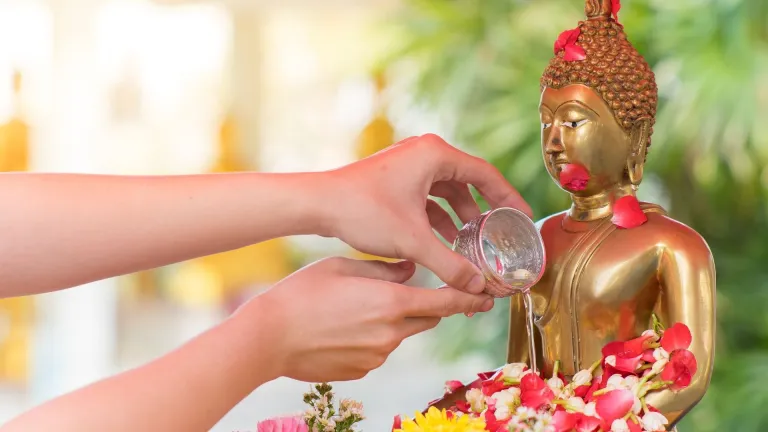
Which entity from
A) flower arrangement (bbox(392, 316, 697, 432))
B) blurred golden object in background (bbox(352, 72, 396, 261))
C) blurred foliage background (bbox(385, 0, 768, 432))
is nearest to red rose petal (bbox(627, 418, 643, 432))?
flower arrangement (bbox(392, 316, 697, 432))

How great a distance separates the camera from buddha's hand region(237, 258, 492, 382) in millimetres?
677

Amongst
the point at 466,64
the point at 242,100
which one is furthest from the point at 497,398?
the point at 242,100

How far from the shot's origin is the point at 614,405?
0.74 m

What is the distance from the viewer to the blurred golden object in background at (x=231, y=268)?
11.6ft

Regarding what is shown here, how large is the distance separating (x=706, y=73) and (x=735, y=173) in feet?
0.67

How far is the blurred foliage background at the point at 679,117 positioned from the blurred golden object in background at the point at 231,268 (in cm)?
164

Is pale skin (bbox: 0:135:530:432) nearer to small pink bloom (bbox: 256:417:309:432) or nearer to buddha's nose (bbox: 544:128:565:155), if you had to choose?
small pink bloom (bbox: 256:417:309:432)

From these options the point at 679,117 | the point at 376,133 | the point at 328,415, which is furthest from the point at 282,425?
the point at 376,133

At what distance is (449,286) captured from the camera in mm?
758

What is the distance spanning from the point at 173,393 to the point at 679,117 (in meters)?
1.31

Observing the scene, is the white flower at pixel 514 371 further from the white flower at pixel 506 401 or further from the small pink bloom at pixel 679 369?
the small pink bloom at pixel 679 369

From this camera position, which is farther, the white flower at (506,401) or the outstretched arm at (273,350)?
the white flower at (506,401)

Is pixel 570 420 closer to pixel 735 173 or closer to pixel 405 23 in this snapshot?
pixel 735 173

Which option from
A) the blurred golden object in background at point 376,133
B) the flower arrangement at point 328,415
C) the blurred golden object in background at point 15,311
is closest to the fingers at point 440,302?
the flower arrangement at point 328,415
